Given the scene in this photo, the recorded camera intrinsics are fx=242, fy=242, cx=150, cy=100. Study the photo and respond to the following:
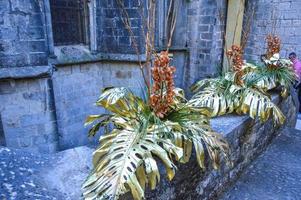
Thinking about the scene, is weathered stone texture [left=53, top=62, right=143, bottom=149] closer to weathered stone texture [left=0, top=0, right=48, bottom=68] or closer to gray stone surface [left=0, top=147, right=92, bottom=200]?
weathered stone texture [left=0, top=0, right=48, bottom=68]

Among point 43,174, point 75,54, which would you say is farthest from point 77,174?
point 75,54

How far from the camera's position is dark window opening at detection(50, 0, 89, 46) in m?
4.88

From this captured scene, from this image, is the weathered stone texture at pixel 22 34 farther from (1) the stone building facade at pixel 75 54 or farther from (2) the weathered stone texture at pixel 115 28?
(2) the weathered stone texture at pixel 115 28

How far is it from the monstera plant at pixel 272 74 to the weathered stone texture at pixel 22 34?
10.6 ft

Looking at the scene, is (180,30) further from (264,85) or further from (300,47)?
(264,85)

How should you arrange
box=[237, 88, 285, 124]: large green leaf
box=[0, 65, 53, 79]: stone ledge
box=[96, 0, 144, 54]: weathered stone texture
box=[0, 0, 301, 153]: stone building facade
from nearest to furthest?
box=[237, 88, 285, 124]: large green leaf
box=[0, 65, 53, 79]: stone ledge
box=[0, 0, 301, 153]: stone building facade
box=[96, 0, 144, 54]: weathered stone texture

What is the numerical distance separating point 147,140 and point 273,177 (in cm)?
201

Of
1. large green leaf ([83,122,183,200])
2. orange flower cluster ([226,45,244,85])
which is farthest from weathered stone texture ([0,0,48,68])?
orange flower cluster ([226,45,244,85])

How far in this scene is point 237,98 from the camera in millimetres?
2938

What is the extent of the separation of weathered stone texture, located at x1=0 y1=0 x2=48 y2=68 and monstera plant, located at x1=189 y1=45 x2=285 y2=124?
2.63m

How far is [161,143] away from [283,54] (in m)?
5.85

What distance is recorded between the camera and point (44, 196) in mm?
1343

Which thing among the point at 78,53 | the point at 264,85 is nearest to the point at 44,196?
the point at 264,85

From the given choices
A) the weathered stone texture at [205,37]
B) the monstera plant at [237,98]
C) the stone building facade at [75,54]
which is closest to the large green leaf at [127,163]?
the monstera plant at [237,98]
